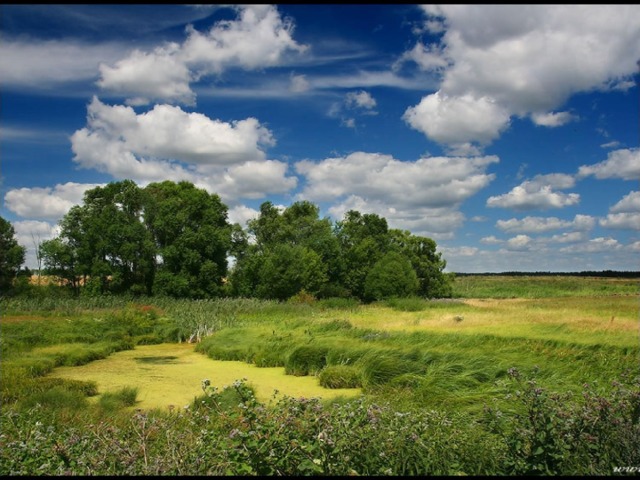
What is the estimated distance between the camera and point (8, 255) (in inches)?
1576

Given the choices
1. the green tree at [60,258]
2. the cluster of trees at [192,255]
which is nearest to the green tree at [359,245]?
the cluster of trees at [192,255]

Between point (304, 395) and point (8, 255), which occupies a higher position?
point (8, 255)

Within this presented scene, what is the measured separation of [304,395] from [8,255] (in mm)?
38000

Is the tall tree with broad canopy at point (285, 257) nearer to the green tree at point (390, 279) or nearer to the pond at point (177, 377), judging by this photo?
the green tree at point (390, 279)

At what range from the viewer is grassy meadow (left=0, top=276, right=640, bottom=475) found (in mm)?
4449

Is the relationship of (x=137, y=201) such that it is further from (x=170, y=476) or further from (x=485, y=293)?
(x=485, y=293)

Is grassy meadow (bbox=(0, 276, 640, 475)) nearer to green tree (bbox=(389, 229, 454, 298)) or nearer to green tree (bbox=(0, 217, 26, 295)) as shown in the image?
green tree (bbox=(0, 217, 26, 295))

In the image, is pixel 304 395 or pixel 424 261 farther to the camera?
pixel 424 261

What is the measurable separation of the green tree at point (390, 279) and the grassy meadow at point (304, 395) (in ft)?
36.4

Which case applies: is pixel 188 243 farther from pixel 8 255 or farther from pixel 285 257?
pixel 8 255

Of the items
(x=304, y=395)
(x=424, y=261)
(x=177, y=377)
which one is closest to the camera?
(x=304, y=395)

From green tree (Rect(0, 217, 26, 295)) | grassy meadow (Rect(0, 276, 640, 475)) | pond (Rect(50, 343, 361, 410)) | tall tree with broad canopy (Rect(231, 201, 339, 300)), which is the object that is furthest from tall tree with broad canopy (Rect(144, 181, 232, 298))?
pond (Rect(50, 343, 361, 410))

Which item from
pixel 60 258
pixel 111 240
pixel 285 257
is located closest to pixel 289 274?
pixel 285 257

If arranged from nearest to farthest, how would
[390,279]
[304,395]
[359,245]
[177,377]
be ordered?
1. [304,395]
2. [177,377]
3. [390,279]
4. [359,245]
